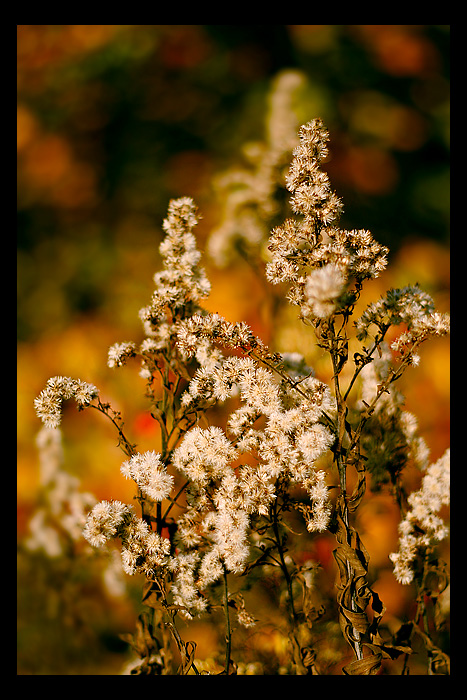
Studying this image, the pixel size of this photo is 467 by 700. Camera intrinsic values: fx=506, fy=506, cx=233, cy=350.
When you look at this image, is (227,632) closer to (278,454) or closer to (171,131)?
(278,454)

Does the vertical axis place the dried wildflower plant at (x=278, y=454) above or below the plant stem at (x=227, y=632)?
above

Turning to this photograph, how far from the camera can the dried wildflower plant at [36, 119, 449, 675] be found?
2.52ft

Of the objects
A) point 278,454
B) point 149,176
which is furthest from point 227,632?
point 149,176

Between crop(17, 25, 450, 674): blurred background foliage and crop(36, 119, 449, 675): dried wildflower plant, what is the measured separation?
0.11 meters

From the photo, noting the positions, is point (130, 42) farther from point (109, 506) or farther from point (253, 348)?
point (109, 506)

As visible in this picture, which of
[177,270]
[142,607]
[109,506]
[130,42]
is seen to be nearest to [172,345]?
[177,270]

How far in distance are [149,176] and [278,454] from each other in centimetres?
61

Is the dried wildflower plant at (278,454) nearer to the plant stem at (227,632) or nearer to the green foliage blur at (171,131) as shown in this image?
the plant stem at (227,632)

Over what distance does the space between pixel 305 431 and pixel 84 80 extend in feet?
2.73

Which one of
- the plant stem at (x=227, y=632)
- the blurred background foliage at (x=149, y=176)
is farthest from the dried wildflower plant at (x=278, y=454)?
the blurred background foliage at (x=149, y=176)

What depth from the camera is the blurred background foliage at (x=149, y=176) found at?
1010 mm

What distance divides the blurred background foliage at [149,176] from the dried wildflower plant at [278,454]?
0.11m

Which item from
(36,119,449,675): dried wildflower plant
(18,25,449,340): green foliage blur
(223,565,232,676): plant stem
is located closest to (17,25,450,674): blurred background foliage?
(18,25,449,340): green foliage blur

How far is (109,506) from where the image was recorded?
2.54 feet
